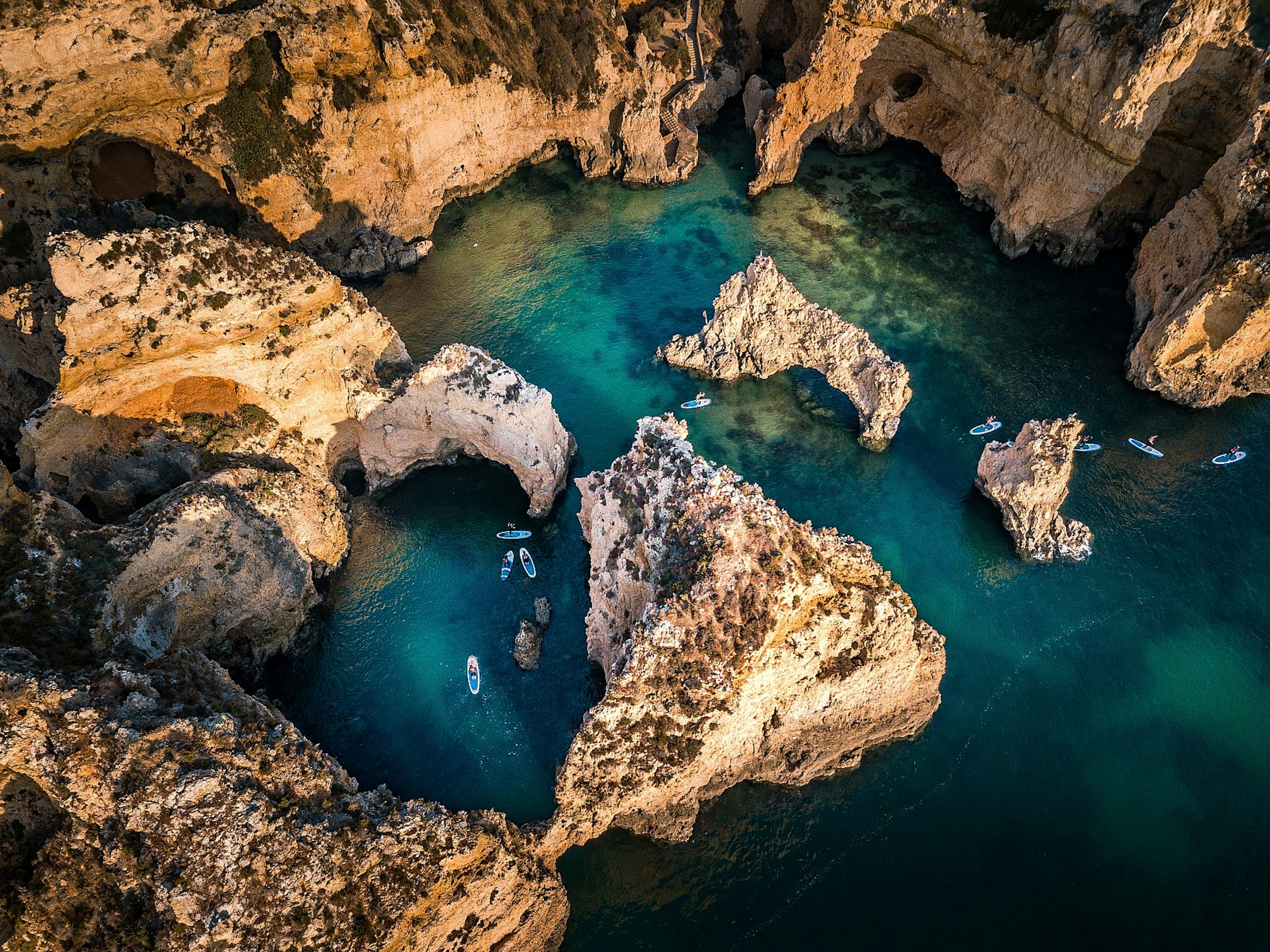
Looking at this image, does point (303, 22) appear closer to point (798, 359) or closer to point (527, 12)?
point (527, 12)

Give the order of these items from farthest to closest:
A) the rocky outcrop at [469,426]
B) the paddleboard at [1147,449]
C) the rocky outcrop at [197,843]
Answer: the paddleboard at [1147,449] → the rocky outcrop at [469,426] → the rocky outcrop at [197,843]

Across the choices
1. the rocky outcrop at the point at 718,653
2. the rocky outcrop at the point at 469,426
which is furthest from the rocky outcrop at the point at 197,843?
the rocky outcrop at the point at 469,426

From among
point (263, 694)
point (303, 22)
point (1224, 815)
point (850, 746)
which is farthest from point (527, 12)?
point (1224, 815)

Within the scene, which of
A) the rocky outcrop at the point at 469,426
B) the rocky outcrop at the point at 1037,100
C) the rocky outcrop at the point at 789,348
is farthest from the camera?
the rocky outcrop at the point at 789,348

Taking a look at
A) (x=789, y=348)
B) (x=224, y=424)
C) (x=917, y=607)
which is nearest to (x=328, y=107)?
(x=224, y=424)

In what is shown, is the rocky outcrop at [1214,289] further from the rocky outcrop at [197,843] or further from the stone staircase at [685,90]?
the rocky outcrop at [197,843]

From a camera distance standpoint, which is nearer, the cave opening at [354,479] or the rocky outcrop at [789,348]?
the cave opening at [354,479]
